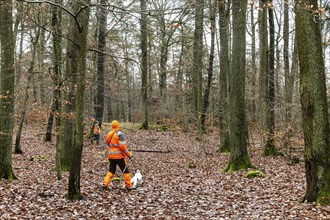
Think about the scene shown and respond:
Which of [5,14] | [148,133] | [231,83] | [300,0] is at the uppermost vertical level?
[5,14]

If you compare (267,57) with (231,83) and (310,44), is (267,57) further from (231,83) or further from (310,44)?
(310,44)

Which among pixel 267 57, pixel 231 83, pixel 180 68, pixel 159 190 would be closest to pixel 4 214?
pixel 159 190

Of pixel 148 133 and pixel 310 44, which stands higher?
pixel 310 44

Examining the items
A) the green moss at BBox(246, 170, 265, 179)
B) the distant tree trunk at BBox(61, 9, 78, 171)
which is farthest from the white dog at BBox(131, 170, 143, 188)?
the green moss at BBox(246, 170, 265, 179)

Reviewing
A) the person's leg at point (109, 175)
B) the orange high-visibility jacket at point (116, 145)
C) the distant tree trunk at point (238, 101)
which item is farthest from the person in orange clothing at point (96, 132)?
the distant tree trunk at point (238, 101)

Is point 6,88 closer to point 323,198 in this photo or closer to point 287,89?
point 323,198

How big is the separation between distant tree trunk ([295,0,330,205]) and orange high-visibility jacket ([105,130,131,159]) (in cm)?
509

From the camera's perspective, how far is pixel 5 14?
31.5ft

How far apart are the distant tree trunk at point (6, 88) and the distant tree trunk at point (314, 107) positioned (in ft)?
26.0

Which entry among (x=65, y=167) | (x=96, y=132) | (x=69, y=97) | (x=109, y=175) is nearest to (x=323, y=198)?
(x=109, y=175)

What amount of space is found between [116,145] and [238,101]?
4.55m

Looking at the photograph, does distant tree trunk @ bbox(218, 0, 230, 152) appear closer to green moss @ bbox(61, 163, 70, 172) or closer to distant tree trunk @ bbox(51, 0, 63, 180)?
distant tree trunk @ bbox(51, 0, 63, 180)

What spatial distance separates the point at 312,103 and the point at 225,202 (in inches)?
125

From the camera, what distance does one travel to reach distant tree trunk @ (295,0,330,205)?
267 inches
